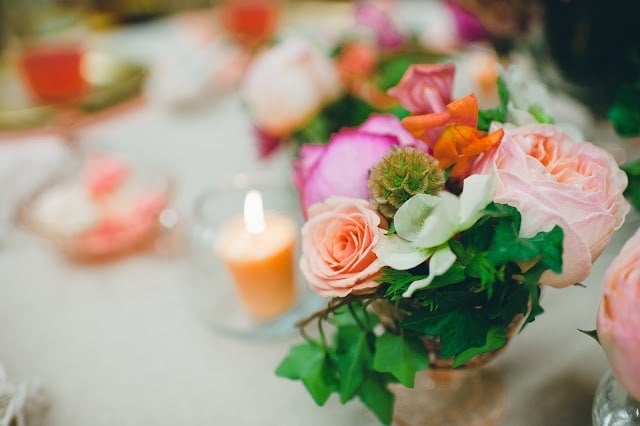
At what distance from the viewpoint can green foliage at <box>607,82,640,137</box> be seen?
1.70ft

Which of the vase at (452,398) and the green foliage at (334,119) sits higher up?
the green foliage at (334,119)

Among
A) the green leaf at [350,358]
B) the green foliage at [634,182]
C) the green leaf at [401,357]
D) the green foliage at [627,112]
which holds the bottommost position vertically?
the green leaf at [350,358]

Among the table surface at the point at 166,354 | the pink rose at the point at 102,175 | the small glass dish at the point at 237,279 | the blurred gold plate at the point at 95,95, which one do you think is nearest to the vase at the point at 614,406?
the table surface at the point at 166,354

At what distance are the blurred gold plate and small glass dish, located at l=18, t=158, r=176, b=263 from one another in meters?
0.28

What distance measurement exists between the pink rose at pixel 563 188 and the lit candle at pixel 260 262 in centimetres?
29

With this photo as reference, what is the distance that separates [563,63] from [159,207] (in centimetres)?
57

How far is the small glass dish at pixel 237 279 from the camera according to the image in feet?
2.01

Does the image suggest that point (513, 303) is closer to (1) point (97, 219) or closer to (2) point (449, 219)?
(2) point (449, 219)

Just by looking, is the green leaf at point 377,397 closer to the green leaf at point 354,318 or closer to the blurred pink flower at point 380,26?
the green leaf at point 354,318

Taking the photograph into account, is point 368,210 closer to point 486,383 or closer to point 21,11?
point 486,383

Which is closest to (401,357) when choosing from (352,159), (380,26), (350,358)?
(350,358)

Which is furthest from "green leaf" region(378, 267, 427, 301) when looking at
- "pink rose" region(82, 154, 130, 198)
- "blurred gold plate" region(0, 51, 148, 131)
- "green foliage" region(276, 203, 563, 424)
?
"blurred gold plate" region(0, 51, 148, 131)

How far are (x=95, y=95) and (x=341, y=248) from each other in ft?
2.99

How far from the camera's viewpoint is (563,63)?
0.71 meters
